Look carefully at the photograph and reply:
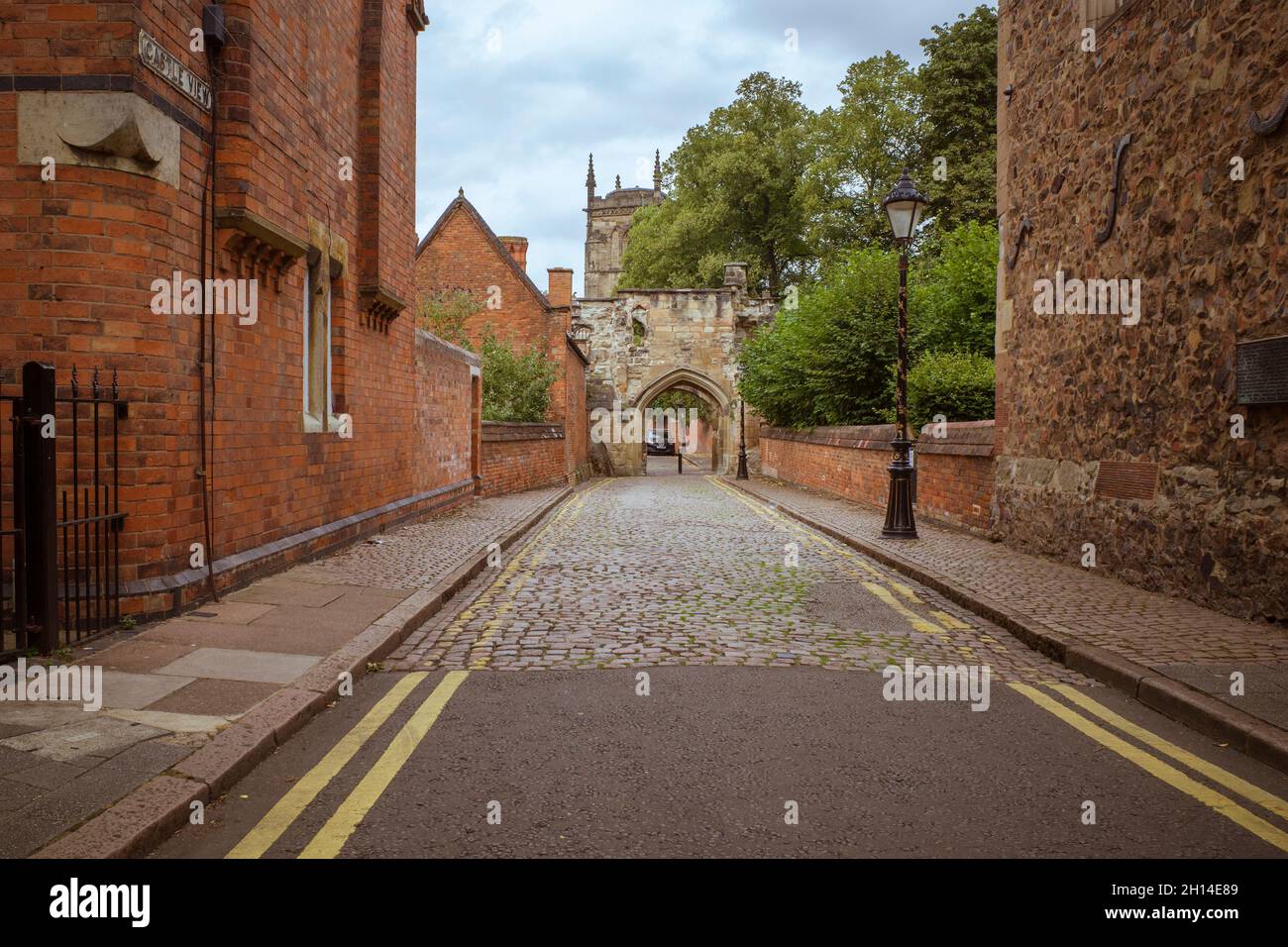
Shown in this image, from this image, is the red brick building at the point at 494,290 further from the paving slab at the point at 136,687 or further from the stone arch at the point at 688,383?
the paving slab at the point at 136,687

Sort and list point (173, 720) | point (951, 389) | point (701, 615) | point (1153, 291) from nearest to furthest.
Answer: point (173, 720), point (701, 615), point (1153, 291), point (951, 389)

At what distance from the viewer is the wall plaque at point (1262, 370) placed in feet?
20.5

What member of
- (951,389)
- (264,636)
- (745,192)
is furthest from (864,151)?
(264,636)

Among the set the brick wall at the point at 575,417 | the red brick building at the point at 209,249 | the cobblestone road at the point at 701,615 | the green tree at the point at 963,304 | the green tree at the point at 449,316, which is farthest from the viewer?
the brick wall at the point at 575,417

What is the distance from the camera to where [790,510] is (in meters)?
17.2

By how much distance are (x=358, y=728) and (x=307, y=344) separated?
6173 millimetres

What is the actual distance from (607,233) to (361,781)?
9839 cm

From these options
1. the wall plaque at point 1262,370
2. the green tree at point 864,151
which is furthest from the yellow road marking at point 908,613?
the green tree at point 864,151

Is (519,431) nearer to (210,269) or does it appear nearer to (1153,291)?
(210,269)

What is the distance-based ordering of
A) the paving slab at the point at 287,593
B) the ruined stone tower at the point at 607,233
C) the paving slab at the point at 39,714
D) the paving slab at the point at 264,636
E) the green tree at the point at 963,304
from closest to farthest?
the paving slab at the point at 39,714
the paving slab at the point at 264,636
the paving slab at the point at 287,593
the green tree at the point at 963,304
the ruined stone tower at the point at 607,233

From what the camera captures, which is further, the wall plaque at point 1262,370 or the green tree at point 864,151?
the green tree at point 864,151

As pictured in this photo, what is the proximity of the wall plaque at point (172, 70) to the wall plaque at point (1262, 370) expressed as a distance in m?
7.94

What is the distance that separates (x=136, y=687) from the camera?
477cm

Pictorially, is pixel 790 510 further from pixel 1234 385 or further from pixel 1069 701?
pixel 1069 701
